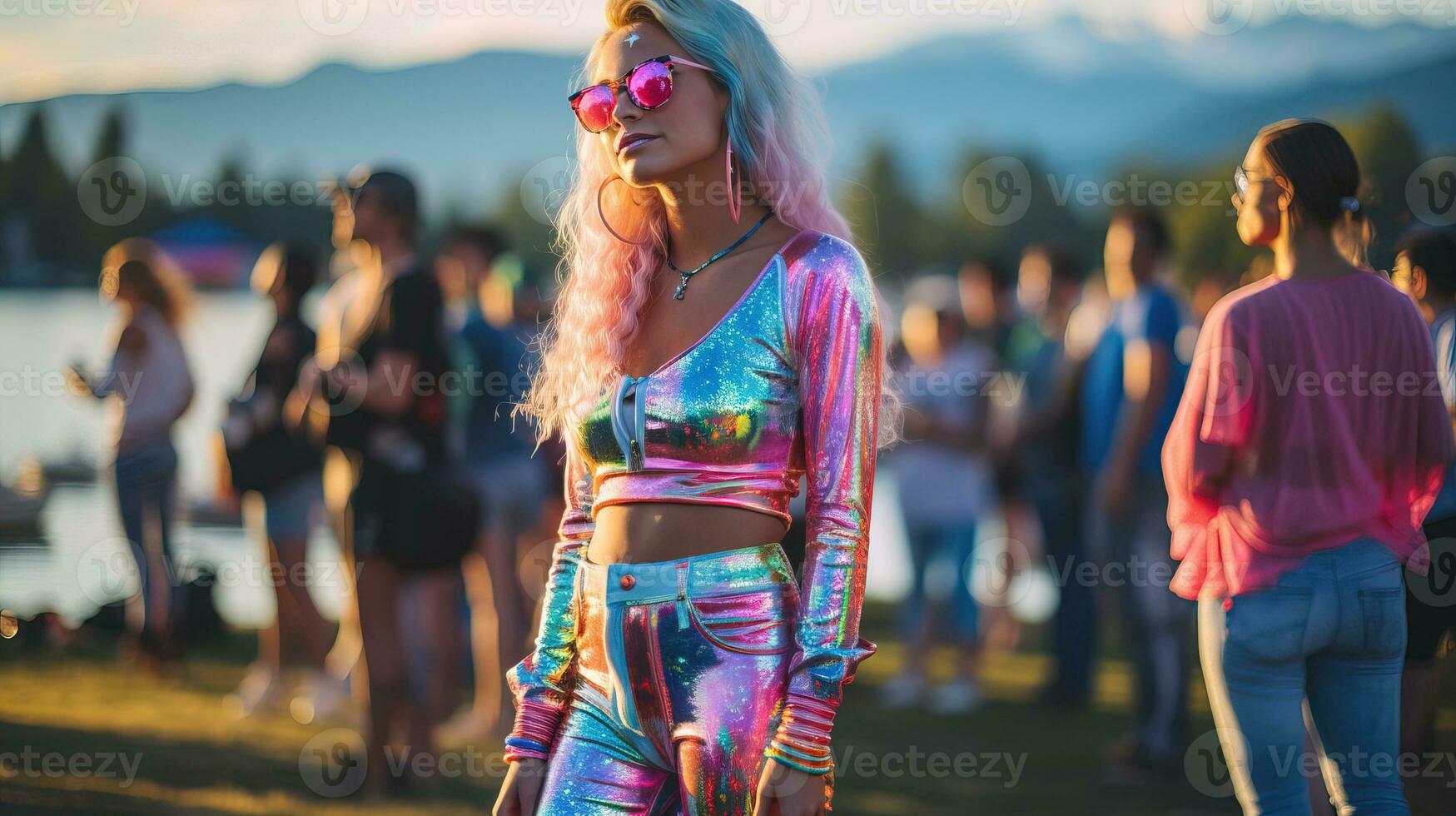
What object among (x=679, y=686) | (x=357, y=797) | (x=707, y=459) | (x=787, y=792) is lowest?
(x=357, y=797)

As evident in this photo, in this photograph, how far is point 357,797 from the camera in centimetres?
595

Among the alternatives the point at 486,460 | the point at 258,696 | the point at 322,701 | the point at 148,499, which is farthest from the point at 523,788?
the point at 148,499

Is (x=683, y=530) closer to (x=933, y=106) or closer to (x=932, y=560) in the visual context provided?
(x=932, y=560)

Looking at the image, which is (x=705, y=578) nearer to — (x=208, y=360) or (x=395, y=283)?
(x=395, y=283)

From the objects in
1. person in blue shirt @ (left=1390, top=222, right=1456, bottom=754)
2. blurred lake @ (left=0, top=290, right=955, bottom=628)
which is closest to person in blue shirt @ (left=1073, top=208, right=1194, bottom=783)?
person in blue shirt @ (left=1390, top=222, right=1456, bottom=754)

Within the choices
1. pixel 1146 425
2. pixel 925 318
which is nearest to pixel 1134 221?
pixel 1146 425

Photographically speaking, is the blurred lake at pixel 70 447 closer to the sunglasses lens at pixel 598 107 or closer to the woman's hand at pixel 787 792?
the sunglasses lens at pixel 598 107

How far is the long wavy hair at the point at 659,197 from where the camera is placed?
2.69 m

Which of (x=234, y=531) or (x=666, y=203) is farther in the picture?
(x=234, y=531)

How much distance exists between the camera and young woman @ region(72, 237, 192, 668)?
26.0ft

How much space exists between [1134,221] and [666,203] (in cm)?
439

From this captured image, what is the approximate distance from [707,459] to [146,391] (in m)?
6.13

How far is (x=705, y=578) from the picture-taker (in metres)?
2.49

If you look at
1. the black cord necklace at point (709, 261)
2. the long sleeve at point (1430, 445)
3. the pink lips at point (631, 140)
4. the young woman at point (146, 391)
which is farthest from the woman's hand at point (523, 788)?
the young woman at point (146, 391)
